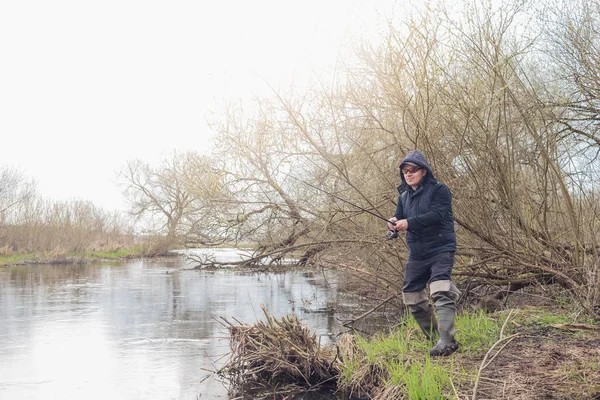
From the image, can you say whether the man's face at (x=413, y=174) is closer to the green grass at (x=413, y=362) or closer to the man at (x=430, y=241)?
the man at (x=430, y=241)

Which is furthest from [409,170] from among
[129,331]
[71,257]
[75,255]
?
[75,255]

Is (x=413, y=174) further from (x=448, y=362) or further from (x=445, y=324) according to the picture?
(x=448, y=362)

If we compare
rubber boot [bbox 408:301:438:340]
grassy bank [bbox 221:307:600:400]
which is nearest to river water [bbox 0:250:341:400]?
grassy bank [bbox 221:307:600:400]

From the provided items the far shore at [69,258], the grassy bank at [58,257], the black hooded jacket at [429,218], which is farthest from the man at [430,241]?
the grassy bank at [58,257]

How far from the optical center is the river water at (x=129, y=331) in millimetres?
6867

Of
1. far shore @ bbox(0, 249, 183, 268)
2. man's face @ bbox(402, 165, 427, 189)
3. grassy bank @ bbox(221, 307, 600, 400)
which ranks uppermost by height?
man's face @ bbox(402, 165, 427, 189)

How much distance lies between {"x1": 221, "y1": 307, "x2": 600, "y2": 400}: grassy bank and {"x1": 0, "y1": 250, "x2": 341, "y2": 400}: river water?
2.24 feet

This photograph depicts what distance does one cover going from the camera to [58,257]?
34.0 meters

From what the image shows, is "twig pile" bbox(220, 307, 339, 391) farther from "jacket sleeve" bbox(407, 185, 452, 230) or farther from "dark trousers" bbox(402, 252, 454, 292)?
"jacket sleeve" bbox(407, 185, 452, 230)

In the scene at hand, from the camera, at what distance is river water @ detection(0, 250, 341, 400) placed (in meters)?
6.87

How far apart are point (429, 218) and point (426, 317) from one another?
1.10 meters

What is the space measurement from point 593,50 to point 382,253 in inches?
209

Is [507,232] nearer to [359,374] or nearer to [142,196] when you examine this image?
[359,374]

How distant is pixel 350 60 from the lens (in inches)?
315
